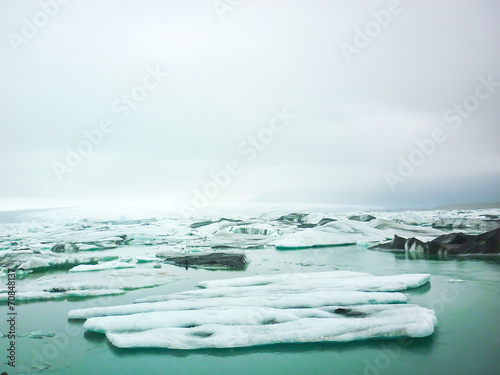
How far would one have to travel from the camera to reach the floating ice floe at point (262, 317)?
4879 millimetres

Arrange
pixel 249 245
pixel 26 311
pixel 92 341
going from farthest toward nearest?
1. pixel 249 245
2. pixel 26 311
3. pixel 92 341

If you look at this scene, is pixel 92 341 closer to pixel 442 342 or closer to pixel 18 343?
pixel 18 343

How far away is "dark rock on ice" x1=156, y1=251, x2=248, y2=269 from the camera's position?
37.8 ft

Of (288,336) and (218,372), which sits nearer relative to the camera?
(218,372)

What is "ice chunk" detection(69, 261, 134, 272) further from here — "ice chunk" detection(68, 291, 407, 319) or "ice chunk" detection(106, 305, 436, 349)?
"ice chunk" detection(106, 305, 436, 349)

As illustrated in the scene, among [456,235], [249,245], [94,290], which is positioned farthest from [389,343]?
[249,245]

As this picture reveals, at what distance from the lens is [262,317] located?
18.1 feet

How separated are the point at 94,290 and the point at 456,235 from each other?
37.3ft

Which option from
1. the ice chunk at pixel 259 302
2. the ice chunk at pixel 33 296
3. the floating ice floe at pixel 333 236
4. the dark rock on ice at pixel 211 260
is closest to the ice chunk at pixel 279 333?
the ice chunk at pixel 259 302

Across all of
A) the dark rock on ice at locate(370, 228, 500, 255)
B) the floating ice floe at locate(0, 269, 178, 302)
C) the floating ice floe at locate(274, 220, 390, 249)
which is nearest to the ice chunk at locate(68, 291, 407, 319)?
the floating ice floe at locate(0, 269, 178, 302)

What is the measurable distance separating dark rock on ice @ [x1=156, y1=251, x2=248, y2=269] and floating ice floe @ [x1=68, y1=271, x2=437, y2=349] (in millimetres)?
4100

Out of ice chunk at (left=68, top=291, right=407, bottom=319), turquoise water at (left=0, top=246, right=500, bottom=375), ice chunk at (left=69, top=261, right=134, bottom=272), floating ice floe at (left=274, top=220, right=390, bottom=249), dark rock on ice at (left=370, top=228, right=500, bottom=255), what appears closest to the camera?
turquoise water at (left=0, top=246, right=500, bottom=375)

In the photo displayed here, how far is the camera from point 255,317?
5496mm

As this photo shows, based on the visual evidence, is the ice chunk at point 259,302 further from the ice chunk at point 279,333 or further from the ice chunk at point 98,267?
the ice chunk at point 98,267
